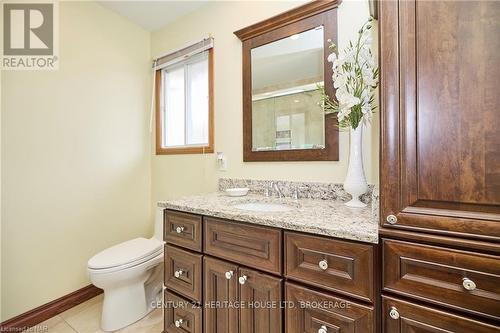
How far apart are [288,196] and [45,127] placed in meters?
1.82

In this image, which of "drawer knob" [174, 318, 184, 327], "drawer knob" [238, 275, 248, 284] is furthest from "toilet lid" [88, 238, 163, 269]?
"drawer knob" [238, 275, 248, 284]

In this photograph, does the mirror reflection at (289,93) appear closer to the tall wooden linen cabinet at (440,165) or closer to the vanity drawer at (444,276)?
the tall wooden linen cabinet at (440,165)

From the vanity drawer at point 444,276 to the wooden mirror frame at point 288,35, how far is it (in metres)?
0.75

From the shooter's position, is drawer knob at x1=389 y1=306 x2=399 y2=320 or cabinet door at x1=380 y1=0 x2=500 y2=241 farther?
drawer knob at x1=389 y1=306 x2=399 y2=320

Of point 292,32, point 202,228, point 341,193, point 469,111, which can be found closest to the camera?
point 469,111

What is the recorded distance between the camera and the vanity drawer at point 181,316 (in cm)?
123

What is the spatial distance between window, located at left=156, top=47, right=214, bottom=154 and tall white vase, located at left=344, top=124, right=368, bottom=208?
1.15 meters

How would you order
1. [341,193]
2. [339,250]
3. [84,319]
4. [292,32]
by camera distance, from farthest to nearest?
[84,319], [292,32], [341,193], [339,250]

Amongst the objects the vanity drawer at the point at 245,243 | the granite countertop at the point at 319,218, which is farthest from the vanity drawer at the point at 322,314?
the granite countertop at the point at 319,218

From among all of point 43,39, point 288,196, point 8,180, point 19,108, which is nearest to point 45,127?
point 19,108

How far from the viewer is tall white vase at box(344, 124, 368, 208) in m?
1.20

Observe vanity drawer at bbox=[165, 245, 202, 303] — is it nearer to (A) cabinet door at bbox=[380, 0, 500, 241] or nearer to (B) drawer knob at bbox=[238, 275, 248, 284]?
(B) drawer knob at bbox=[238, 275, 248, 284]

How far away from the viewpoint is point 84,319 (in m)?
1.73

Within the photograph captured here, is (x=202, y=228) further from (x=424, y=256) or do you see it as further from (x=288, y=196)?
(x=424, y=256)
